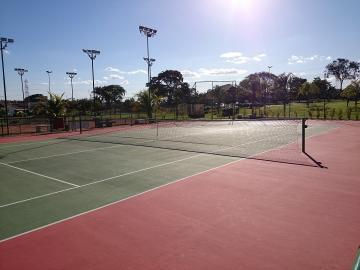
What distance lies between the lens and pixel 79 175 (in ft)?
38.3

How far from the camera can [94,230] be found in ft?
21.9

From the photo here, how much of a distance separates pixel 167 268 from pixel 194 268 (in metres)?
0.43

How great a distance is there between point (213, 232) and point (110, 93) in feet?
344

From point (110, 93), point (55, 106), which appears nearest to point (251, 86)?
point (110, 93)

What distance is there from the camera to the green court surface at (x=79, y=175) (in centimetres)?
796

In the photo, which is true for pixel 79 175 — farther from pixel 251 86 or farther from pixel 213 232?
pixel 251 86

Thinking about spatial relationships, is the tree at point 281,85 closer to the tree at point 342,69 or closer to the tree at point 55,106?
the tree at point 342,69

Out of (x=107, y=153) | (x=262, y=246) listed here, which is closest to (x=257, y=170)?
(x=262, y=246)

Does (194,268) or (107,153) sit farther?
(107,153)

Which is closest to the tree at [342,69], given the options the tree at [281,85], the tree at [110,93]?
the tree at [281,85]

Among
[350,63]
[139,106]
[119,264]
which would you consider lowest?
[119,264]

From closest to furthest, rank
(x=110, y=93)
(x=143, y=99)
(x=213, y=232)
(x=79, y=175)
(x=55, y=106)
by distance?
1. (x=213, y=232)
2. (x=79, y=175)
3. (x=55, y=106)
4. (x=143, y=99)
5. (x=110, y=93)

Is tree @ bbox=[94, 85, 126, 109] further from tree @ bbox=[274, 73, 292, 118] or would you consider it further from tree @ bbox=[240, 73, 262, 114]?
tree @ bbox=[274, 73, 292, 118]

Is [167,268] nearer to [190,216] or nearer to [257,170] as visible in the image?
[190,216]
